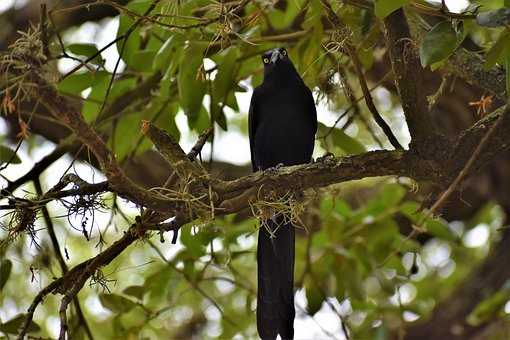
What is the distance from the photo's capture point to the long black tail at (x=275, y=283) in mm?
2580

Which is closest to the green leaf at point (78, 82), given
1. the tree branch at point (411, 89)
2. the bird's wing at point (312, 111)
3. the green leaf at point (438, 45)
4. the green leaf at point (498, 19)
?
the bird's wing at point (312, 111)

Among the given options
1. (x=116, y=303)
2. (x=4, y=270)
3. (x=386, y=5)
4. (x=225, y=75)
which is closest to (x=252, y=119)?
(x=225, y=75)

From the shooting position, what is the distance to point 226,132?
3297 mm

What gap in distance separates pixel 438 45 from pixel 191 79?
0.91m

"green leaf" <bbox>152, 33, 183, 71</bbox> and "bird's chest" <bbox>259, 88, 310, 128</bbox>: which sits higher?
"bird's chest" <bbox>259, 88, 310, 128</bbox>

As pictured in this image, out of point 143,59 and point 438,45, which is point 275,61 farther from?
point 438,45

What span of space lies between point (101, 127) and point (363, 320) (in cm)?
147

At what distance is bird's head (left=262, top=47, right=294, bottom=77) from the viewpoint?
9.23 feet

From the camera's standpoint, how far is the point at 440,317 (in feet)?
13.0

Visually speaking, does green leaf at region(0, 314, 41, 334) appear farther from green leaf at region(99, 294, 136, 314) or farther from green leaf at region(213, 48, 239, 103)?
green leaf at region(213, 48, 239, 103)

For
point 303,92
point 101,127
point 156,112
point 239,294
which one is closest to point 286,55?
point 303,92

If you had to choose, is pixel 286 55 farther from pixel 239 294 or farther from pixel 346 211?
pixel 239 294

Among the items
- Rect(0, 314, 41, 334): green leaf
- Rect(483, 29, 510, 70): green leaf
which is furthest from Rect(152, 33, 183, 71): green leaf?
Rect(483, 29, 510, 70): green leaf

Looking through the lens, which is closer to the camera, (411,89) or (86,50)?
(411,89)
